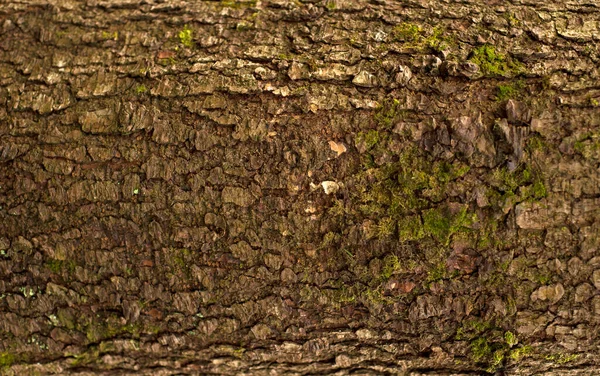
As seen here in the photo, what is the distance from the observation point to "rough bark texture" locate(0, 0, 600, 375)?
194 cm

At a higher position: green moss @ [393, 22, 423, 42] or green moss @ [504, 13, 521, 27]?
green moss @ [504, 13, 521, 27]

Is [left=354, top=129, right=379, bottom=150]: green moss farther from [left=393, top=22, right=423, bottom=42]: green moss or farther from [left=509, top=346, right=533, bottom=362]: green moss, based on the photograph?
[left=509, top=346, right=533, bottom=362]: green moss

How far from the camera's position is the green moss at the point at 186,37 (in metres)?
2.11

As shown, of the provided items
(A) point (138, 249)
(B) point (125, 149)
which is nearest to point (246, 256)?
(A) point (138, 249)

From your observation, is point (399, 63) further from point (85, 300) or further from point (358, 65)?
point (85, 300)

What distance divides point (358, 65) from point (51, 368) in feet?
5.80

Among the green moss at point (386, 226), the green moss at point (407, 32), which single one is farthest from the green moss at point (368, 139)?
the green moss at point (407, 32)

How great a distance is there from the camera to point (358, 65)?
2002 millimetres

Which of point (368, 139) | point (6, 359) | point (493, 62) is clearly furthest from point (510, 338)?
point (6, 359)

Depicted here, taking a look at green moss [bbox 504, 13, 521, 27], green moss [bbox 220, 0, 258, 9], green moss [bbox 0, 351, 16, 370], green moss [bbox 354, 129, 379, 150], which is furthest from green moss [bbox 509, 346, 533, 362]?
green moss [bbox 0, 351, 16, 370]

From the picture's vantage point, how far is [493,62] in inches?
78.5

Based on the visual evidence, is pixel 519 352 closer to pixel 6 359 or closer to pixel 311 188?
pixel 311 188

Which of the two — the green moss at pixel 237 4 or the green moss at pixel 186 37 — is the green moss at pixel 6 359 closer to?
the green moss at pixel 186 37

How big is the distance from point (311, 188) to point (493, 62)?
2.73 feet
